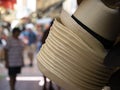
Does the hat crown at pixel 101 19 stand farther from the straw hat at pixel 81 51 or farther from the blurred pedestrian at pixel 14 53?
the blurred pedestrian at pixel 14 53

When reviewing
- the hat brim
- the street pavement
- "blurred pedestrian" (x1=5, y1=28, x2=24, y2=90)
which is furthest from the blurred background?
the hat brim

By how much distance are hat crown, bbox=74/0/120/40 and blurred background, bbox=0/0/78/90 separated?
19.2 feet

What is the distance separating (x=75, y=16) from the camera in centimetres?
139

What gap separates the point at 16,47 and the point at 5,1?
271 inches

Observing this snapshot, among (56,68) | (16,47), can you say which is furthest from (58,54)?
A: (16,47)

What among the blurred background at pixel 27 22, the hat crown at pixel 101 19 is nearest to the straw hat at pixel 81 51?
the hat crown at pixel 101 19

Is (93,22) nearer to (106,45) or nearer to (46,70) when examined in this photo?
(106,45)

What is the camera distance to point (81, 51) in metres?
1.34

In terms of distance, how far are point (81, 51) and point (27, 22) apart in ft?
64.9

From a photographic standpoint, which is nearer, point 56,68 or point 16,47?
point 56,68

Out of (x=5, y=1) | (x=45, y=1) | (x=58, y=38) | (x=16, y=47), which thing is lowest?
(x=45, y=1)

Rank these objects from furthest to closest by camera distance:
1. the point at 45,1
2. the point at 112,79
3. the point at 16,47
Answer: the point at 45,1 < the point at 16,47 < the point at 112,79

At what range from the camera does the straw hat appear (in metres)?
1.34

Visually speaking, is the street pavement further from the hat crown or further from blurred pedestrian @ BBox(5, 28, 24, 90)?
the hat crown
